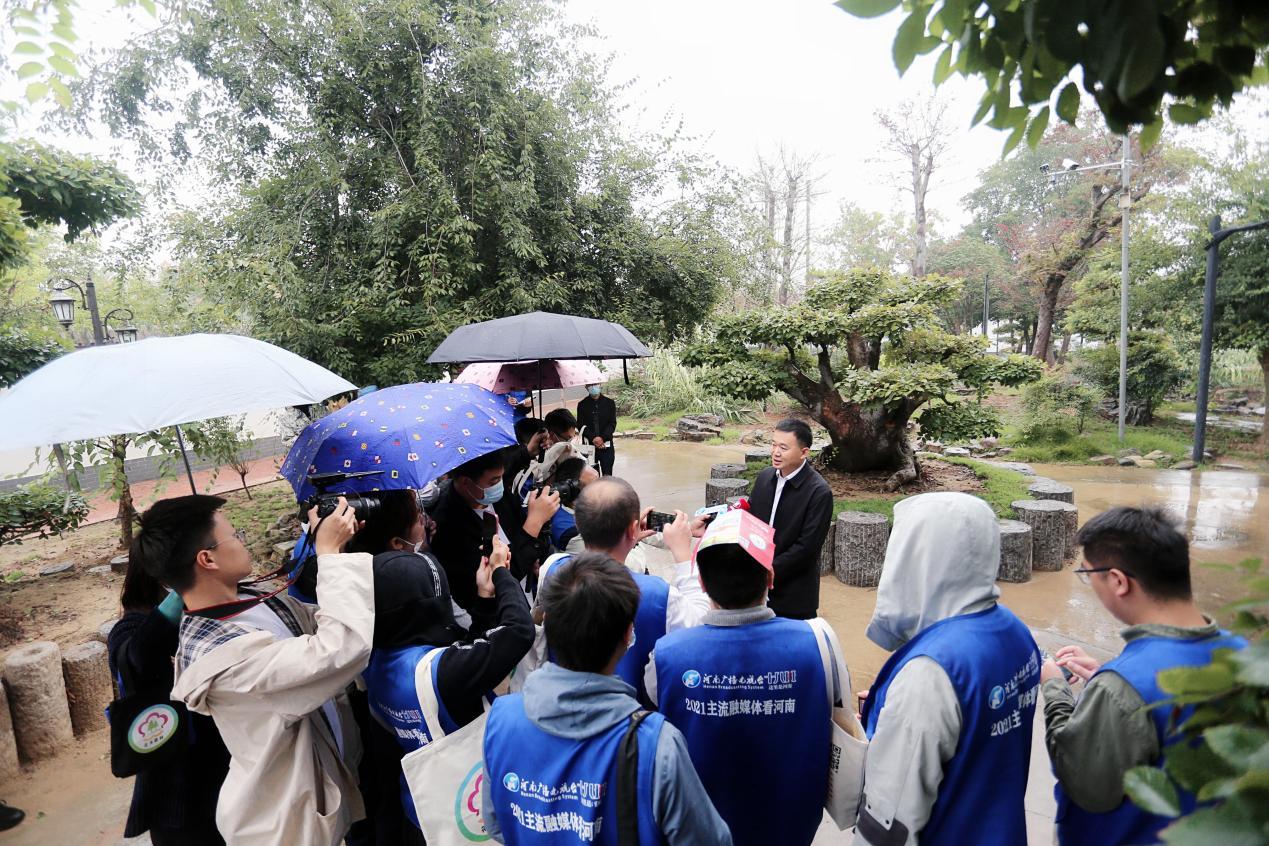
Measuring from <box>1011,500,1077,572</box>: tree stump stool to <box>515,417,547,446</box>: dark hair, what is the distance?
427cm

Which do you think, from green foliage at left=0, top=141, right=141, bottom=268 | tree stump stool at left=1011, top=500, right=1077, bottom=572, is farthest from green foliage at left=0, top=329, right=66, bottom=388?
tree stump stool at left=1011, top=500, right=1077, bottom=572

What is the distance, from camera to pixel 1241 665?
0.66 metres

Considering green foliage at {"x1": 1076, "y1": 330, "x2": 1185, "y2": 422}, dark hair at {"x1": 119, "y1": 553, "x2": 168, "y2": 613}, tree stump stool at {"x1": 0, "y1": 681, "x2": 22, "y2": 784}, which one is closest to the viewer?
dark hair at {"x1": 119, "y1": 553, "x2": 168, "y2": 613}

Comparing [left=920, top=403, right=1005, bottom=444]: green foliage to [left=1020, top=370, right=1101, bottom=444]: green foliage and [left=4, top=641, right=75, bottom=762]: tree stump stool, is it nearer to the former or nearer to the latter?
[left=1020, top=370, right=1101, bottom=444]: green foliage

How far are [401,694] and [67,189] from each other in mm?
4891

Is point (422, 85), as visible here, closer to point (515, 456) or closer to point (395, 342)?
point (395, 342)

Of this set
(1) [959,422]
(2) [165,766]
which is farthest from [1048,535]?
(2) [165,766]

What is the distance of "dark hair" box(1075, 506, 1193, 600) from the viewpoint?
4.85ft

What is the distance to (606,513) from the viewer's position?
223 cm

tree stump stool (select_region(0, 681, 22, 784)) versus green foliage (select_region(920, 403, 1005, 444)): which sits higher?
green foliage (select_region(920, 403, 1005, 444))

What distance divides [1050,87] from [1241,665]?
107 centimetres

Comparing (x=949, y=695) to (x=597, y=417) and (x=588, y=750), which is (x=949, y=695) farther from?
(x=597, y=417)

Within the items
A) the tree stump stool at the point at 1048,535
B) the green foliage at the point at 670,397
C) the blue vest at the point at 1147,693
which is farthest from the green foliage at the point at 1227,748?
the green foliage at the point at 670,397

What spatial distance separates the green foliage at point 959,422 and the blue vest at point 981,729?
5.54 metres
